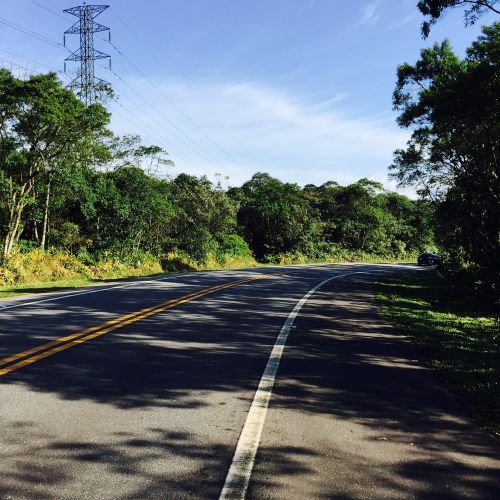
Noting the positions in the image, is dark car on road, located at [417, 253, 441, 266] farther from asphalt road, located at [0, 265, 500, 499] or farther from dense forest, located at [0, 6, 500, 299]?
asphalt road, located at [0, 265, 500, 499]

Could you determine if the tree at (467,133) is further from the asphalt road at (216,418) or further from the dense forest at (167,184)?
the asphalt road at (216,418)

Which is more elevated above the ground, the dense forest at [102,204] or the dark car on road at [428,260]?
the dense forest at [102,204]

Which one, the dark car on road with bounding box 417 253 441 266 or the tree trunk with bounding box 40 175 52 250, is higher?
the tree trunk with bounding box 40 175 52 250

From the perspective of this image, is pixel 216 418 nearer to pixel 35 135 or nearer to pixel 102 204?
pixel 35 135

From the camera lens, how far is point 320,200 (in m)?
59.8

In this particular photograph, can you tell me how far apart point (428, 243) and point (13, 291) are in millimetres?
66248

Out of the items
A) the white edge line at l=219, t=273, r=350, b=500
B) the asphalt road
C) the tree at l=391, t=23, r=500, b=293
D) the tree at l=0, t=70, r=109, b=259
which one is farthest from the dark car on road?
the white edge line at l=219, t=273, r=350, b=500

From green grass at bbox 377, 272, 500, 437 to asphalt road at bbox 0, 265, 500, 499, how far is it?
1.08 feet

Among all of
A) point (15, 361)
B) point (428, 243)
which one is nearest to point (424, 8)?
point (15, 361)

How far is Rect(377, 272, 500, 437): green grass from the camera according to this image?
551 centimetres

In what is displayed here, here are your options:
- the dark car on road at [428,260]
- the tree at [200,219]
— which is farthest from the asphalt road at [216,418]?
the dark car on road at [428,260]

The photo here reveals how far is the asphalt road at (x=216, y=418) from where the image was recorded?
3.34 metres

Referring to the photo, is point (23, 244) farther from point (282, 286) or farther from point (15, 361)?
point (15, 361)

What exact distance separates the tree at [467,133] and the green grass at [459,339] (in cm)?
165
